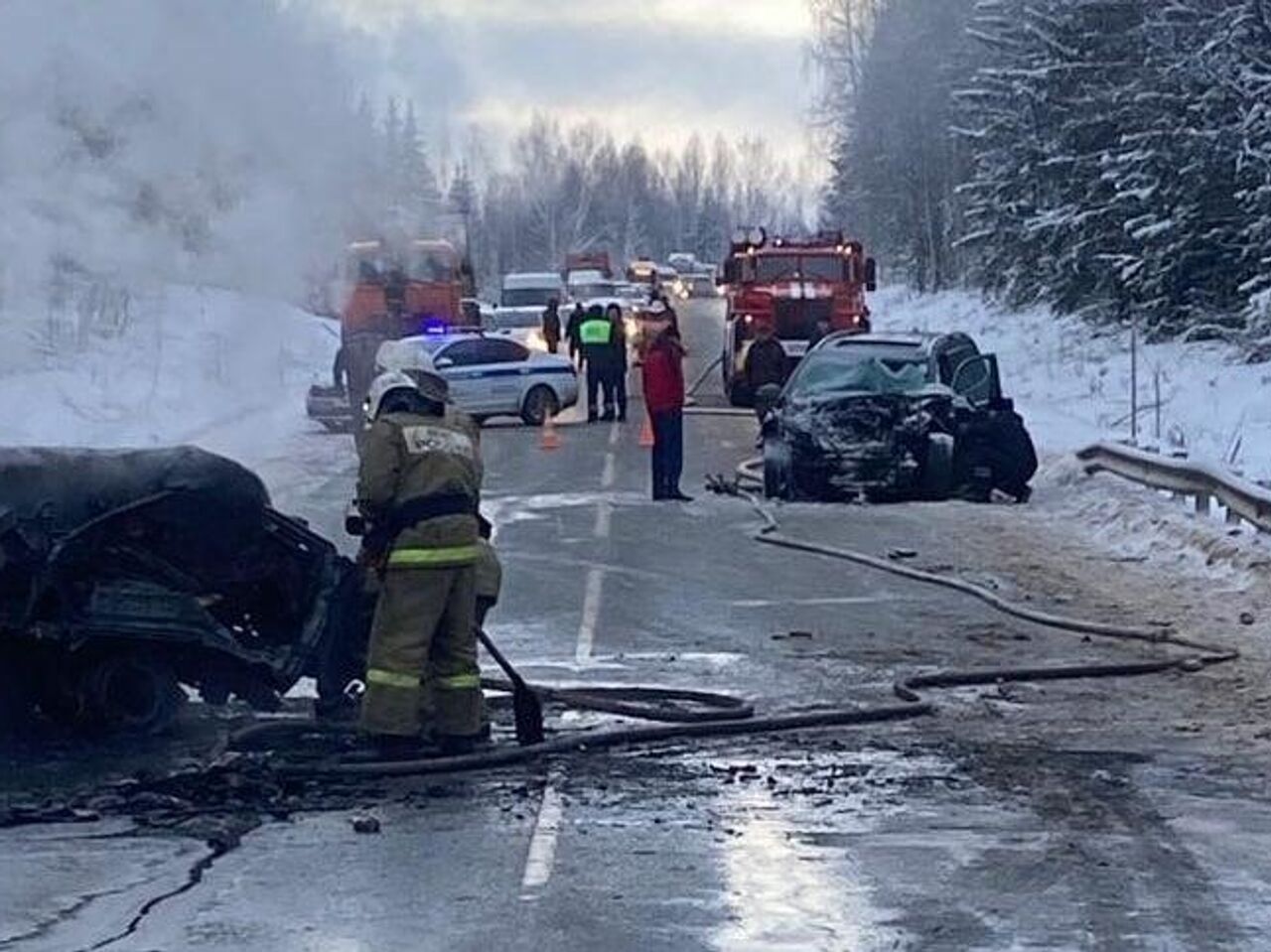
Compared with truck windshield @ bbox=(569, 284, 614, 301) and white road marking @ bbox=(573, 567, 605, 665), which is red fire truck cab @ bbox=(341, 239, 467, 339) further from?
truck windshield @ bbox=(569, 284, 614, 301)

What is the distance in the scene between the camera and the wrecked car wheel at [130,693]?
35.9 ft

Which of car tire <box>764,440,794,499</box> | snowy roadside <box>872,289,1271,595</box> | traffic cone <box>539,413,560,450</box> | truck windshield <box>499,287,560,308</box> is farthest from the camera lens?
truck windshield <box>499,287,560,308</box>

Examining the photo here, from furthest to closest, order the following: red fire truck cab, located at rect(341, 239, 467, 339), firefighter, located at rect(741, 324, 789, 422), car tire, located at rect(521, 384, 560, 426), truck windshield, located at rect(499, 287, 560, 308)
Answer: truck windshield, located at rect(499, 287, 560, 308) < car tire, located at rect(521, 384, 560, 426) < firefighter, located at rect(741, 324, 789, 422) < red fire truck cab, located at rect(341, 239, 467, 339)

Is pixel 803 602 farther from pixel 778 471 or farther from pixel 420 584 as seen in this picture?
pixel 778 471

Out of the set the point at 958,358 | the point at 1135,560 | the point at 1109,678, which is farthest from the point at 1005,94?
the point at 1109,678

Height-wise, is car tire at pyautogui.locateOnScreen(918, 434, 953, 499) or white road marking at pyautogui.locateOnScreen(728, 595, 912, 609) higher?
car tire at pyautogui.locateOnScreen(918, 434, 953, 499)

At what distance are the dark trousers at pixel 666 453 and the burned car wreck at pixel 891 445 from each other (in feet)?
3.44

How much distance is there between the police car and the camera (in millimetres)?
35938

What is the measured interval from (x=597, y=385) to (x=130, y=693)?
25.7 meters

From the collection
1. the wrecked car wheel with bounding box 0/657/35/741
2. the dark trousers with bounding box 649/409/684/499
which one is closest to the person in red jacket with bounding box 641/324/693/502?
the dark trousers with bounding box 649/409/684/499

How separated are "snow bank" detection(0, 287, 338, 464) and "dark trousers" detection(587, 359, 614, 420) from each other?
5.77m

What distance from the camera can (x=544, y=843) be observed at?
8766 mm

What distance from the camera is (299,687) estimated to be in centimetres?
1267

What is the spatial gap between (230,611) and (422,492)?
1577 millimetres
